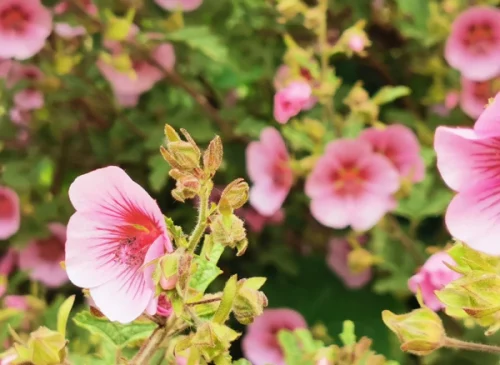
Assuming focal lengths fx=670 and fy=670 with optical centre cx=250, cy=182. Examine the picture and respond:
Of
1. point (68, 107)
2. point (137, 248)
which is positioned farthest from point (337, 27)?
point (137, 248)

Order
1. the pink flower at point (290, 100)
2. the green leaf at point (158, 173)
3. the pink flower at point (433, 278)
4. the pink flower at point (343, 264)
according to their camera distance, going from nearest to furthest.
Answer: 1. the pink flower at point (433, 278)
2. the pink flower at point (290, 100)
3. the green leaf at point (158, 173)
4. the pink flower at point (343, 264)

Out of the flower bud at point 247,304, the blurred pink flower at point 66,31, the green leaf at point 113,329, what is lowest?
the green leaf at point 113,329

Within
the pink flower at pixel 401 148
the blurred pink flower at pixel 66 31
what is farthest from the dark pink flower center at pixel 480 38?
the blurred pink flower at pixel 66 31

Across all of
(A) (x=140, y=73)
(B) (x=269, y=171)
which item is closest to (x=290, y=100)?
(B) (x=269, y=171)

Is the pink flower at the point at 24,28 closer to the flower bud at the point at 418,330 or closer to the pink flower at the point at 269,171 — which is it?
the pink flower at the point at 269,171

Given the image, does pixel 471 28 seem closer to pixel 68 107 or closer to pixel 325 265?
pixel 325 265

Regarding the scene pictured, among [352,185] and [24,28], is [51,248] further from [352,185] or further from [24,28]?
[352,185]
